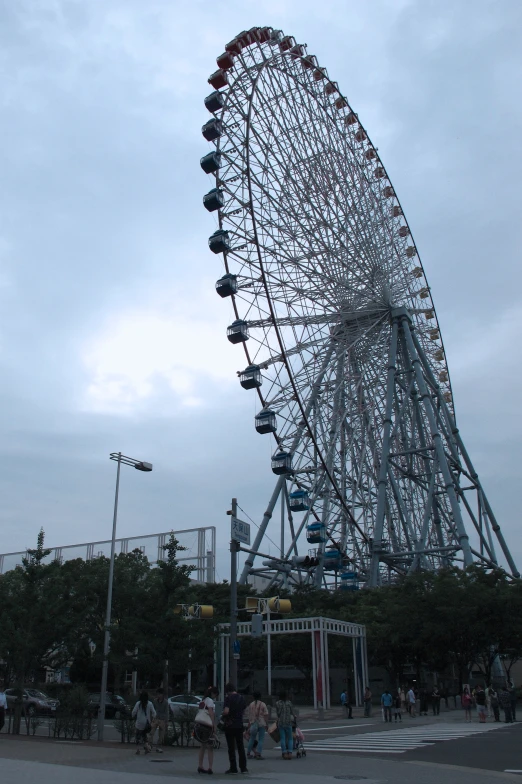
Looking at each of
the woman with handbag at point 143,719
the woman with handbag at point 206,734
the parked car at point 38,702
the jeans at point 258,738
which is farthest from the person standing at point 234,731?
the parked car at point 38,702

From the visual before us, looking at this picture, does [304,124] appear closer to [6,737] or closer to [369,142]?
[369,142]

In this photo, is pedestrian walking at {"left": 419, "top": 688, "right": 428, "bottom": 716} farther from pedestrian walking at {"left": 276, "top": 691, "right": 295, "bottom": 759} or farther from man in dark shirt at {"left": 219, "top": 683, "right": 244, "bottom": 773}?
man in dark shirt at {"left": 219, "top": 683, "right": 244, "bottom": 773}

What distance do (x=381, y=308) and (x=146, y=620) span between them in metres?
31.4

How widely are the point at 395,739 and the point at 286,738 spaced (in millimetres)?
5576

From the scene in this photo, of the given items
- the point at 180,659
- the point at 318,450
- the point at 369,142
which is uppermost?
the point at 369,142

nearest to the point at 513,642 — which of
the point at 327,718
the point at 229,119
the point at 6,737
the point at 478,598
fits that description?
the point at 478,598

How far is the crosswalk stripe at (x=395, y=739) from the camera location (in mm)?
18672

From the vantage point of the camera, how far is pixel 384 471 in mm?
46094

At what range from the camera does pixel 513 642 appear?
3703cm

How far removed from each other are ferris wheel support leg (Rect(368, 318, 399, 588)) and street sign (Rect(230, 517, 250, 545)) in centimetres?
2475

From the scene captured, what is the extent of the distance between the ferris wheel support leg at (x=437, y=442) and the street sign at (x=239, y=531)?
23450 millimetres

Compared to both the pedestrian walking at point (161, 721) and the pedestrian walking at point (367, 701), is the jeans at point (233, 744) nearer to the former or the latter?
the pedestrian walking at point (161, 721)

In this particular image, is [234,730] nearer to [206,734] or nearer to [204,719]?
[206,734]

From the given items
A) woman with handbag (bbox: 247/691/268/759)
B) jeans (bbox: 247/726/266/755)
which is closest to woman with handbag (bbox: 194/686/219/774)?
woman with handbag (bbox: 247/691/268/759)
